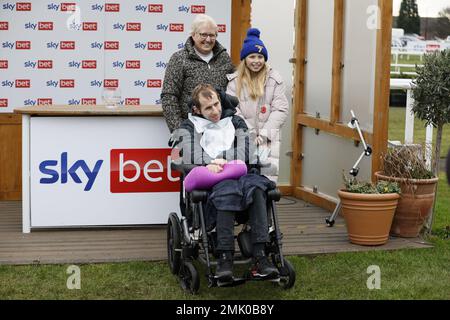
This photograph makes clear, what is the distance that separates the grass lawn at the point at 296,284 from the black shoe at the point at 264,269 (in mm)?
282

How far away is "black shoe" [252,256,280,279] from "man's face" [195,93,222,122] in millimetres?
1036

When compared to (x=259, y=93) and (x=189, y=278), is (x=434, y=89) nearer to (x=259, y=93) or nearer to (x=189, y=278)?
(x=259, y=93)

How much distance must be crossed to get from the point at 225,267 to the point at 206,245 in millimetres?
186

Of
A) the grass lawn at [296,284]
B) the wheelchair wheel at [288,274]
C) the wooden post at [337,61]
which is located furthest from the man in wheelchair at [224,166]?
the wooden post at [337,61]

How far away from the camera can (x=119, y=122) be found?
7570 mm

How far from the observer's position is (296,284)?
5.98 m

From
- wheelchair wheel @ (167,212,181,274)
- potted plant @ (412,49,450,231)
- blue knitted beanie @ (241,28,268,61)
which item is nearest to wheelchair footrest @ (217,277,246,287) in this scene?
wheelchair wheel @ (167,212,181,274)

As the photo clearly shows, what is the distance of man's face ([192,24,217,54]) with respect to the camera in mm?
6871

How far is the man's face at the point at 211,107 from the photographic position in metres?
5.95

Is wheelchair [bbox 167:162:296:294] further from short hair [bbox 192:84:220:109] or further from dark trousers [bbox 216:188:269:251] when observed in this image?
short hair [bbox 192:84:220:109]

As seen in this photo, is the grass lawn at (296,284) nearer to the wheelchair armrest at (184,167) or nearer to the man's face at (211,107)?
the wheelchair armrest at (184,167)

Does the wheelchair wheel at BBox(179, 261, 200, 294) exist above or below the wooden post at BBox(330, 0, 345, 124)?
below

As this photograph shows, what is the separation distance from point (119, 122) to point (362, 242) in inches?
86.0
